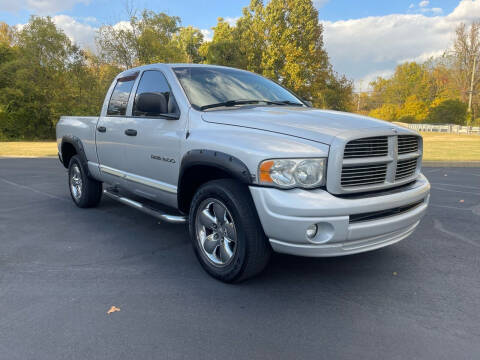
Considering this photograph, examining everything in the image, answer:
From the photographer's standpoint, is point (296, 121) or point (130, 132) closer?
point (296, 121)

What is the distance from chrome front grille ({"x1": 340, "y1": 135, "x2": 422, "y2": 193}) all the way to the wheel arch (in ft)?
2.50

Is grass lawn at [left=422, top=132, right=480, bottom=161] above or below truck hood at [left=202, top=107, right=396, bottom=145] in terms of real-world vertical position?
below

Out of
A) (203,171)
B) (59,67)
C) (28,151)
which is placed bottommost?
(28,151)

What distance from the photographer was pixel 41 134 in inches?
1120

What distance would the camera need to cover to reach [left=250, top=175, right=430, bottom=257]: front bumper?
2828mm

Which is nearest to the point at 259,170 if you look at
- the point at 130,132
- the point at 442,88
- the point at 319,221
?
the point at 319,221

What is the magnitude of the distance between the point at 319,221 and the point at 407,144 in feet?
4.41

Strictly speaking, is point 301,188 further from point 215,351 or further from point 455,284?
point 455,284

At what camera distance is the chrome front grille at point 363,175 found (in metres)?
3.01

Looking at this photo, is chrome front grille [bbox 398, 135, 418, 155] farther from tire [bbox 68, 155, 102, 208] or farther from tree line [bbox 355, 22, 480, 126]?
tree line [bbox 355, 22, 480, 126]

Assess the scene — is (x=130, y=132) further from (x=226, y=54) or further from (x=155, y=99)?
(x=226, y=54)

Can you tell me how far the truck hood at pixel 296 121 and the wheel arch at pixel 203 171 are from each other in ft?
1.11

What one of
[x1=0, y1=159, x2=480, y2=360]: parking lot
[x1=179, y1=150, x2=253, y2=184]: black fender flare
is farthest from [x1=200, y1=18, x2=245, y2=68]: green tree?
[x1=179, y1=150, x2=253, y2=184]: black fender flare

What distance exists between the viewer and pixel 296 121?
329cm
